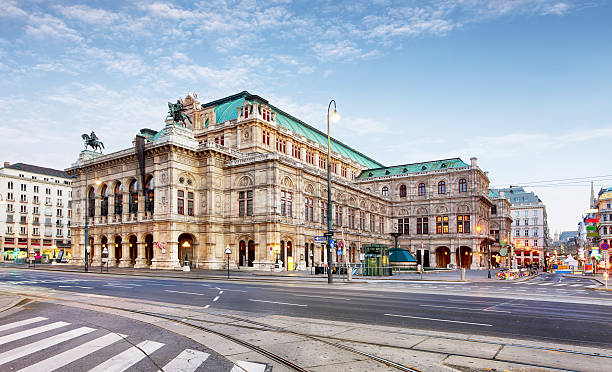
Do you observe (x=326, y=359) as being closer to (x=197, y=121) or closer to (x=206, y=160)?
(x=206, y=160)

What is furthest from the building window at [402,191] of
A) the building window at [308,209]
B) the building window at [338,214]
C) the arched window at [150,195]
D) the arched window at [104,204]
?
the arched window at [104,204]

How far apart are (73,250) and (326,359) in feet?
241

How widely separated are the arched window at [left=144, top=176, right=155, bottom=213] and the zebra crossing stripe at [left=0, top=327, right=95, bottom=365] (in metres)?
49.7

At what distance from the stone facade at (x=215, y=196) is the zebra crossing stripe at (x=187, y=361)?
4777 centimetres

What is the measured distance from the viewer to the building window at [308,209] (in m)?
65.7

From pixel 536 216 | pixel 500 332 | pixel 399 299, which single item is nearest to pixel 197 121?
pixel 399 299

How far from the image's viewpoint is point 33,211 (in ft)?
342

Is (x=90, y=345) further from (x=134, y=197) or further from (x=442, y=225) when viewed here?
(x=442, y=225)

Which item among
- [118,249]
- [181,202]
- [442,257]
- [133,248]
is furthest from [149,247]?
[442,257]

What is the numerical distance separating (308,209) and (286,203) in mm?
6864

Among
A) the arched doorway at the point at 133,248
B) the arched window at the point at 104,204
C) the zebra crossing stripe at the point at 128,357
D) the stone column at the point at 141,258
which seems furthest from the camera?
the arched window at the point at 104,204

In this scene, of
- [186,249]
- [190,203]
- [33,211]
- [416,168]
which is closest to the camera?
[190,203]

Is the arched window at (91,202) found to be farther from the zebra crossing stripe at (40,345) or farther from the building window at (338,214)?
the zebra crossing stripe at (40,345)

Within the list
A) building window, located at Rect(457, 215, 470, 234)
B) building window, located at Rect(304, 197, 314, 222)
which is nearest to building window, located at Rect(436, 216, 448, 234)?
building window, located at Rect(457, 215, 470, 234)
